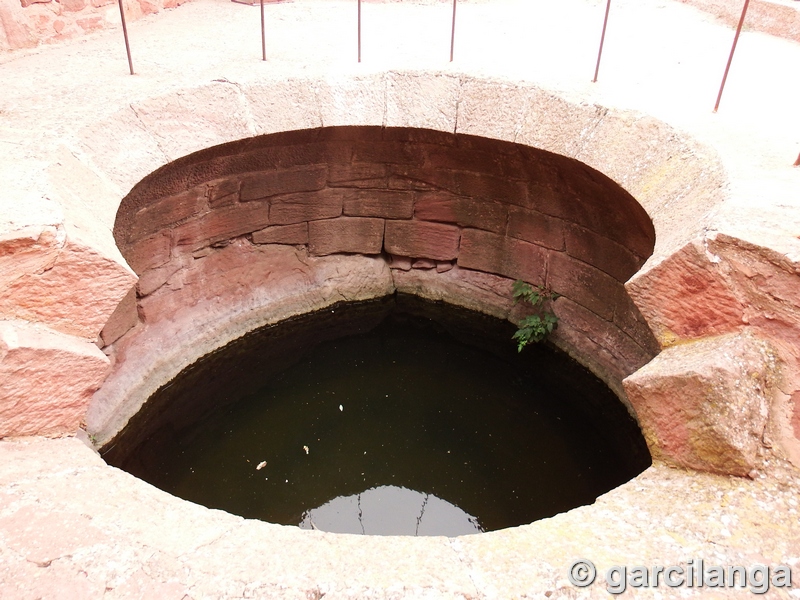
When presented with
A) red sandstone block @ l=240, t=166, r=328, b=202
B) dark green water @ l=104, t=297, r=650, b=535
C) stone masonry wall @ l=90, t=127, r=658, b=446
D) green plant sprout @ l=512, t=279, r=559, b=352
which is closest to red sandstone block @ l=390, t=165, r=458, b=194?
stone masonry wall @ l=90, t=127, r=658, b=446

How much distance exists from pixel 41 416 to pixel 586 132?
263cm

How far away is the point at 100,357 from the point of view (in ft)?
7.16

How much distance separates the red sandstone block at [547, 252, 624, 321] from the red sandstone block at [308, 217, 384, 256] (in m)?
1.23

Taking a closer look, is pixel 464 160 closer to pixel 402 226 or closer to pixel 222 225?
pixel 402 226

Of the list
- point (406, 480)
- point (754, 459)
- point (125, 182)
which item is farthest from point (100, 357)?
point (754, 459)

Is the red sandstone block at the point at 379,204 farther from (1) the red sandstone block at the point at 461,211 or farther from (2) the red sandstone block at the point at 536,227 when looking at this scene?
(2) the red sandstone block at the point at 536,227

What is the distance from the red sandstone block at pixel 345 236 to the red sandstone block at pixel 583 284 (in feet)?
4.03

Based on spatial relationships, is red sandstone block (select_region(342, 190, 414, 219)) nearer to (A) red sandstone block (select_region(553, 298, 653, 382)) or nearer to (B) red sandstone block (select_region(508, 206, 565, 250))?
(B) red sandstone block (select_region(508, 206, 565, 250))

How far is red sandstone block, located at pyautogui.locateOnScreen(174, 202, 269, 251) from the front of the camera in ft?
13.0

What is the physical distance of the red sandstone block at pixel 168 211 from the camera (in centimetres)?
359

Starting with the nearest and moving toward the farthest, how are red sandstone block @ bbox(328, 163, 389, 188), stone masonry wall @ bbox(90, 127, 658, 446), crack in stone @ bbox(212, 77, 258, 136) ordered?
crack in stone @ bbox(212, 77, 258, 136) < stone masonry wall @ bbox(90, 127, 658, 446) < red sandstone block @ bbox(328, 163, 389, 188)

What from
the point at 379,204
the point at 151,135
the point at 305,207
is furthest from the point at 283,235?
the point at 151,135

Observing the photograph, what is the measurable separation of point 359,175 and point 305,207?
0.42 metres

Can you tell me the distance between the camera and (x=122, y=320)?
368cm
